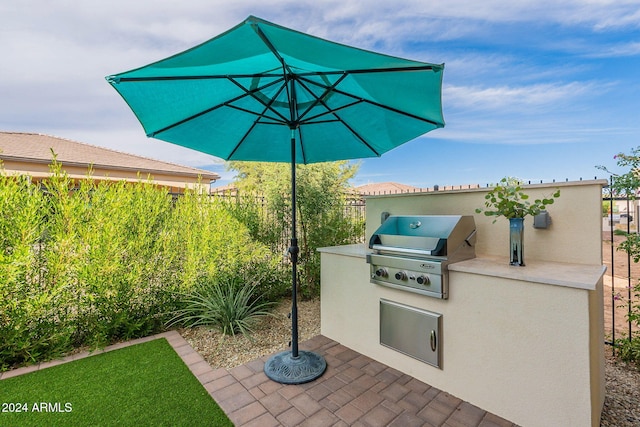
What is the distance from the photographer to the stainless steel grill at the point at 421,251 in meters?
2.49

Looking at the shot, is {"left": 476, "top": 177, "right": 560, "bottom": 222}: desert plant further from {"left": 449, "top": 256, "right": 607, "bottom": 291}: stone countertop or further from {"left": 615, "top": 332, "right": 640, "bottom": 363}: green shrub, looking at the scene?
{"left": 615, "top": 332, "right": 640, "bottom": 363}: green shrub

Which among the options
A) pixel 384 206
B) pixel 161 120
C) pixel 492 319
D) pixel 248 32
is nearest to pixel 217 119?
pixel 161 120

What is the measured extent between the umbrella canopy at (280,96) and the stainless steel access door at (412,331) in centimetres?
183

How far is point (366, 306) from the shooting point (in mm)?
3234

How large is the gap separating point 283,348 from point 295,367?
2.24 ft

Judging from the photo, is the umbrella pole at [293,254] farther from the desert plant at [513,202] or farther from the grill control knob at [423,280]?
the desert plant at [513,202]

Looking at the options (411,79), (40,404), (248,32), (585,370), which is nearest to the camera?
(248,32)

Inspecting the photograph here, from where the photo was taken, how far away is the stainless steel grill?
2.49 metres

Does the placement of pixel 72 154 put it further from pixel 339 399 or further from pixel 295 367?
pixel 339 399

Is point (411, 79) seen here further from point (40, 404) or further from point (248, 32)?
point (40, 404)

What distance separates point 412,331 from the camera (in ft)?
9.03

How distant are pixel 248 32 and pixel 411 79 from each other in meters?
1.15

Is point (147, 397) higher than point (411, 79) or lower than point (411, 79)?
lower

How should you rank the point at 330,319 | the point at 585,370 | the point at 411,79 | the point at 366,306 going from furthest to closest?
the point at 330,319
the point at 366,306
the point at 411,79
the point at 585,370
